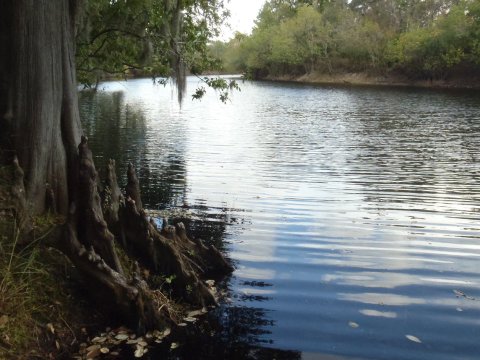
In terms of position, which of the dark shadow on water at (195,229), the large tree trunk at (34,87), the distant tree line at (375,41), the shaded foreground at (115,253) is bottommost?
the dark shadow on water at (195,229)

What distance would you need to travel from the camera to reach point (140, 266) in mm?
5266

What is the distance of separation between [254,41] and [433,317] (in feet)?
314

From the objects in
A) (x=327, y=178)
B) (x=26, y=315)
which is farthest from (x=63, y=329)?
(x=327, y=178)

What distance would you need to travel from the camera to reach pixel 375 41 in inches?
2753

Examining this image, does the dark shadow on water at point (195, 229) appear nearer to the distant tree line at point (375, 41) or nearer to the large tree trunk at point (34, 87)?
the large tree trunk at point (34, 87)

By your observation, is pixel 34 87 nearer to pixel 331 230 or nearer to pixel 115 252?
pixel 115 252

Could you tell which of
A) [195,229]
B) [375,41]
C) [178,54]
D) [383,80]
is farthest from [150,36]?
[375,41]

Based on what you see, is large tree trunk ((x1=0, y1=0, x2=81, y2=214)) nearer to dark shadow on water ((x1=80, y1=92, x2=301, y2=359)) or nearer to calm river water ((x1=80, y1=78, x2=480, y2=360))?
dark shadow on water ((x1=80, y1=92, x2=301, y2=359))

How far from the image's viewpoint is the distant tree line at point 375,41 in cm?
5897

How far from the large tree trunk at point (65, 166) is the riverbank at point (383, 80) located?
57.5 meters

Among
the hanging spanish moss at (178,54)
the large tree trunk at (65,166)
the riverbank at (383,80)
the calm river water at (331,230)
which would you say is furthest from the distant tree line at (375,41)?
the large tree trunk at (65,166)

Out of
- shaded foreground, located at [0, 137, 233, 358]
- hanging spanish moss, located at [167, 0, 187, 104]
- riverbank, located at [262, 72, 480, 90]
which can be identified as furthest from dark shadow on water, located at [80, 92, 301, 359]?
riverbank, located at [262, 72, 480, 90]

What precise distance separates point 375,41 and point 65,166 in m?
70.9

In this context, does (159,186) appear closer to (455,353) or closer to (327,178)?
(327,178)
